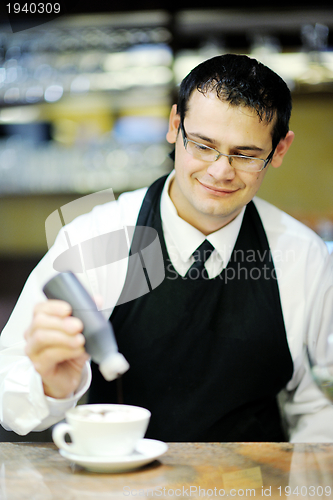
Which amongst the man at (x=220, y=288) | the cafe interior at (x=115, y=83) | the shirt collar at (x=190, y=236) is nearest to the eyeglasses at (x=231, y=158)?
the man at (x=220, y=288)

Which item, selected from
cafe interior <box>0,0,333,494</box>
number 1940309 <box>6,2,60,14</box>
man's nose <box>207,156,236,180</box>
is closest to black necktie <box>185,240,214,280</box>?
man's nose <box>207,156,236,180</box>

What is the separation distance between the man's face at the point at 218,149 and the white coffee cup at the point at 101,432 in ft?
1.63

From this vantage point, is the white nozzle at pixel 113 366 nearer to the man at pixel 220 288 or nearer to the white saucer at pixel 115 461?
the white saucer at pixel 115 461

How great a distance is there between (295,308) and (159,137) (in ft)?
4.23

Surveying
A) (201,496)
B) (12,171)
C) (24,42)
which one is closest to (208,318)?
(201,496)

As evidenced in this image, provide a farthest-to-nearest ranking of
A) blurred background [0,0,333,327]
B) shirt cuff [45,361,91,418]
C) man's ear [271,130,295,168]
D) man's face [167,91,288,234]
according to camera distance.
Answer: blurred background [0,0,333,327] → man's ear [271,130,295,168] → man's face [167,91,288,234] → shirt cuff [45,361,91,418]

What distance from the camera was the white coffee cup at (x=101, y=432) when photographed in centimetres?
63

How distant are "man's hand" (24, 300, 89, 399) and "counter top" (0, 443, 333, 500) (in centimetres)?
13

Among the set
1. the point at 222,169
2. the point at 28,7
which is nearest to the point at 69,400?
the point at 222,169

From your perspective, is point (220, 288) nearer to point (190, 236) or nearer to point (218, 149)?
point (190, 236)

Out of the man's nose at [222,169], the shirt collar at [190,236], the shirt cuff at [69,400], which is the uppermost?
the man's nose at [222,169]

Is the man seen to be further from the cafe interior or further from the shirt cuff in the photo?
the cafe interior

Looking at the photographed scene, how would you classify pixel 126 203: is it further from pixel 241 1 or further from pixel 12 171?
pixel 241 1

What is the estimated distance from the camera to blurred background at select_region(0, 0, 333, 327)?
2139 millimetres
